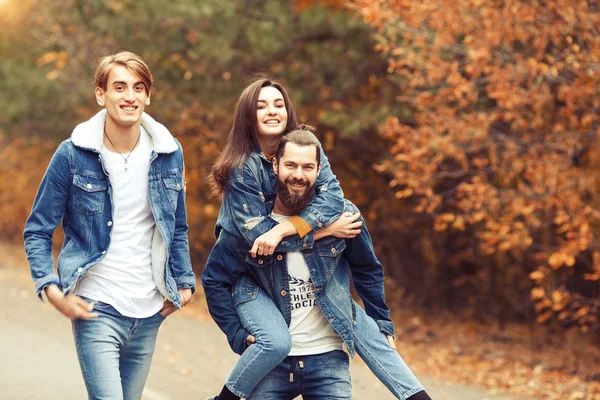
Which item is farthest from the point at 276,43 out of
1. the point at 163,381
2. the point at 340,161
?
the point at 163,381

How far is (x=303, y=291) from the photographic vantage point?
3.92 m

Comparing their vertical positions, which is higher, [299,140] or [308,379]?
[299,140]

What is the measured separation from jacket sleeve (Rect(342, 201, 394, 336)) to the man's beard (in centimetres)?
22

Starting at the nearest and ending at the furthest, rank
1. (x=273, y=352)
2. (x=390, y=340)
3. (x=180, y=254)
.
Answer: (x=273, y=352) < (x=390, y=340) < (x=180, y=254)

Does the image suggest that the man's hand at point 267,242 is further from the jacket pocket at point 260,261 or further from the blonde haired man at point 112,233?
the blonde haired man at point 112,233

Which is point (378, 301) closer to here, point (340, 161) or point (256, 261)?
point (256, 261)

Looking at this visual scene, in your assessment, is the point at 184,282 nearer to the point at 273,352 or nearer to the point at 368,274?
the point at 273,352

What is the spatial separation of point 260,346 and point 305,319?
0.28 metres

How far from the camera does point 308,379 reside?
3.92m

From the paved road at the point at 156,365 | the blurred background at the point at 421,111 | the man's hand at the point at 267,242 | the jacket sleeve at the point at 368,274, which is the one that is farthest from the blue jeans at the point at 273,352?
the blurred background at the point at 421,111

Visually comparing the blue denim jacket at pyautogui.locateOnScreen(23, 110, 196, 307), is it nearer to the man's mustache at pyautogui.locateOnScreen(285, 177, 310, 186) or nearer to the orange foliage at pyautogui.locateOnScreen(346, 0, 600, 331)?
the man's mustache at pyautogui.locateOnScreen(285, 177, 310, 186)

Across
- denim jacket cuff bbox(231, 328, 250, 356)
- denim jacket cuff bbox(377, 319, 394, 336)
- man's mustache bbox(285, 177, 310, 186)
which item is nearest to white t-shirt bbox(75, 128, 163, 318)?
denim jacket cuff bbox(231, 328, 250, 356)

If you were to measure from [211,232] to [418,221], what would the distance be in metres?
4.44

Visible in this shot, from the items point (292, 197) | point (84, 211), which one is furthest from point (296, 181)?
point (84, 211)
